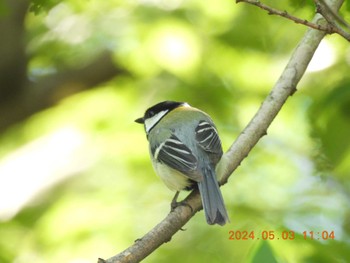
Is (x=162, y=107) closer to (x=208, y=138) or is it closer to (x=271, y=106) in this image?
(x=208, y=138)

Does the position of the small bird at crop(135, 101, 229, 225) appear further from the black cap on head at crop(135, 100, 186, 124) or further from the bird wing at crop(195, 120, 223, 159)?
the black cap on head at crop(135, 100, 186, 124)

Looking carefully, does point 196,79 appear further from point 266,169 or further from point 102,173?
point 102,173

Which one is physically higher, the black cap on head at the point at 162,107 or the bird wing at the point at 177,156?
the bird wing at the point at 177,156

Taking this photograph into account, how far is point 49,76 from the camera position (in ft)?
21.0

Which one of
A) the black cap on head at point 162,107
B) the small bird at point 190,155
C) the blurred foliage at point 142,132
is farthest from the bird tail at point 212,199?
the black cap on head at point 162,107

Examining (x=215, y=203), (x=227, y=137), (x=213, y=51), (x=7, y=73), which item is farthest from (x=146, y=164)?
(x=215, y=203)

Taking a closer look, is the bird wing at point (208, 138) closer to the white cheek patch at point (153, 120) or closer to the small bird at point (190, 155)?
the small bird at point (190, 155)

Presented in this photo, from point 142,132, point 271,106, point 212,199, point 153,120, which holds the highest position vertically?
point 271,106

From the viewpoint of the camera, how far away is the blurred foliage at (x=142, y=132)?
4.79m
